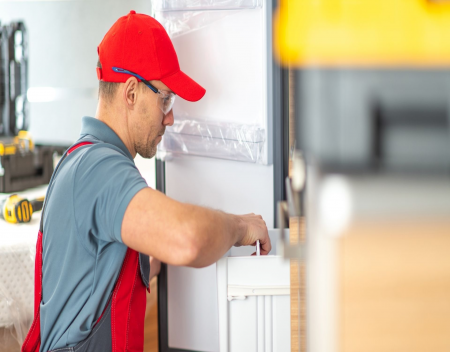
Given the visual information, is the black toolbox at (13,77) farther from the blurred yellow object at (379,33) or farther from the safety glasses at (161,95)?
the blurred yellow object at (379,33)

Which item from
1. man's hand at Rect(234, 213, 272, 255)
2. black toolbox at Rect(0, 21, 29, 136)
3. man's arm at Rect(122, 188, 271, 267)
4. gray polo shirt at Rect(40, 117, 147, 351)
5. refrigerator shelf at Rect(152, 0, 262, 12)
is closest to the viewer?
man's arm at Rect(122, 188, 271, 267)

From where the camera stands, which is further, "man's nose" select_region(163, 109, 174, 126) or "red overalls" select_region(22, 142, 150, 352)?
"man's nose" select_region(163, 109, 174, 126)

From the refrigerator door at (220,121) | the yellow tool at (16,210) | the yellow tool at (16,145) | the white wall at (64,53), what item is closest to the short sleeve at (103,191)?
the refrigerator door at (220,121)

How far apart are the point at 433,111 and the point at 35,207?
1.92m

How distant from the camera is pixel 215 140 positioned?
176 cm

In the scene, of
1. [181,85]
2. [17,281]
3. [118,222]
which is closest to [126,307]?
[118,222]

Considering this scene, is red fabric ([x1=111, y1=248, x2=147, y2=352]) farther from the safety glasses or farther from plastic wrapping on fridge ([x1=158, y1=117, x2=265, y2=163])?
plastic wrapping on fridge ([x1=158, y1=117, x2=265, y2=163])

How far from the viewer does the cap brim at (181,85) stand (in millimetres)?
1289

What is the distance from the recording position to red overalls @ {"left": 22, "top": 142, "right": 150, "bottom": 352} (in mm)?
1131

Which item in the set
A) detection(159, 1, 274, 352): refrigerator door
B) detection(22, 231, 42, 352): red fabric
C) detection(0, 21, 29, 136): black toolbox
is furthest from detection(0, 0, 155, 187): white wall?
detection(22, 231, 42, 352): red fabric

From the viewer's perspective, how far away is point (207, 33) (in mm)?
1738

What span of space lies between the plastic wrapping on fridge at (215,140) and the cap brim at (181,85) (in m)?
0.36

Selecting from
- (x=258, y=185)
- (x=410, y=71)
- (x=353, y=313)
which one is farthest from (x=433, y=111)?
(x=258, y=185)

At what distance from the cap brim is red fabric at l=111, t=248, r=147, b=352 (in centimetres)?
42
